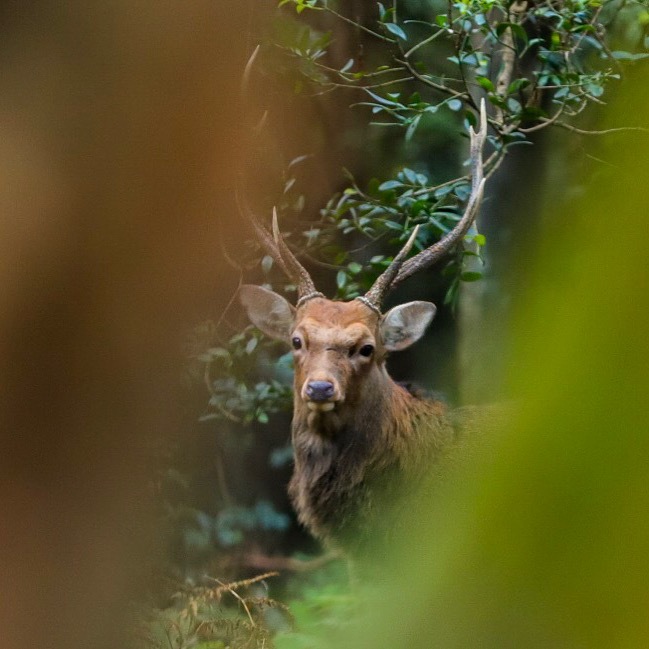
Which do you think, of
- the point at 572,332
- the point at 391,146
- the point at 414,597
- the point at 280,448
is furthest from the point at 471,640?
the point at 280,448

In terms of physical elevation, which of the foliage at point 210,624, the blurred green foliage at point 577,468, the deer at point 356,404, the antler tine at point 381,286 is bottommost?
the foliage at point 210,624

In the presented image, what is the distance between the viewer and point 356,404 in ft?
10.7

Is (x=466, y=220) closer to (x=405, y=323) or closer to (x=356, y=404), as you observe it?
(x=405, y=323)

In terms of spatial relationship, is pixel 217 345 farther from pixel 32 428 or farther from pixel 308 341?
pixel 32 428

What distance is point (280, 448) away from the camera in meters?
4.83

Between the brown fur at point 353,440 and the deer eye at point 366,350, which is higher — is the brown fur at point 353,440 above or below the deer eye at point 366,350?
below

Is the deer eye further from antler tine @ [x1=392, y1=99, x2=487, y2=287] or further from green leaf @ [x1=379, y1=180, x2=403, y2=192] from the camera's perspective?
green leaf @ [x1=379, y1=180, x2=403, y2=192]

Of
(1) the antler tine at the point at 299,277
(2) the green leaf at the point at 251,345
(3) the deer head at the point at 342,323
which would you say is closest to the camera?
(3) the deer head at the point at 342,323

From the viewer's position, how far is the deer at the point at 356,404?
3.16 m

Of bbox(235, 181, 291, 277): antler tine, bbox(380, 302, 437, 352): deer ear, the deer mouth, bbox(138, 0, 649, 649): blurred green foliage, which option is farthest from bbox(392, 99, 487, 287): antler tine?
bbox(138, 0, 649, 649): blurred green foliage

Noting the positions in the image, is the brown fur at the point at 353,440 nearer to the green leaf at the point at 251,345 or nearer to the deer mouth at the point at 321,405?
the deer mouth at the point at 321,405

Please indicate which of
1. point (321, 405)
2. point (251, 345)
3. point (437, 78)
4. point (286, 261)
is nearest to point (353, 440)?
point (321, 405)

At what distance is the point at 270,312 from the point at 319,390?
53 cm

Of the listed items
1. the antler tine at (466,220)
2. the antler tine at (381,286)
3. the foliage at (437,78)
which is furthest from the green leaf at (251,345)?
the antler tine at (466,220)
